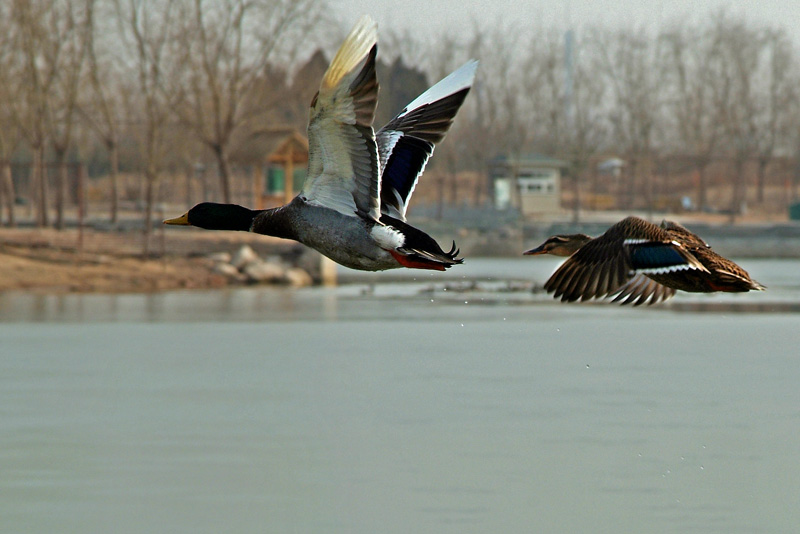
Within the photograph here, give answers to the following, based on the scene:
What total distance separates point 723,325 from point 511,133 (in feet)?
164

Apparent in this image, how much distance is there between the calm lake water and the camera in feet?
46.0

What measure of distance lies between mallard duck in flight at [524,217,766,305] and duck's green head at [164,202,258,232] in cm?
201

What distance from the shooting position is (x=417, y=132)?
28.3 feet

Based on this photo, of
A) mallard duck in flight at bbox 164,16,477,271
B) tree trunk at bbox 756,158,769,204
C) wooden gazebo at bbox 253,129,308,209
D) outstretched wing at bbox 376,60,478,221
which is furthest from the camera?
tree trunk at bbox 756,158,769,204

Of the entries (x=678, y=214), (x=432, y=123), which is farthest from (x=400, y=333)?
(x=678, y=214)

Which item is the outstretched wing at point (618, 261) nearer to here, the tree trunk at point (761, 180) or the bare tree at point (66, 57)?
the bare tree at point (66, 57)

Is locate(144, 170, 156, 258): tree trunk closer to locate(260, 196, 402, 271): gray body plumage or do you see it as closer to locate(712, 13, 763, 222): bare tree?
locate(260, 196, 402, 271): gray body plumage

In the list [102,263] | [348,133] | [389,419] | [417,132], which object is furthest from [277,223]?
[102,263]

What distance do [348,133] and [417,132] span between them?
171 cm

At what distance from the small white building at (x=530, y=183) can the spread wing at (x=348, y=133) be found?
2505 inches

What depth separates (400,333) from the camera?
83.5 ft

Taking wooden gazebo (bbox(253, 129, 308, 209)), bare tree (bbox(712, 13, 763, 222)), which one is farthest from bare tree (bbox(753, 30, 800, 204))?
wooden gazebo (bbox(253, 129, 308, 209))

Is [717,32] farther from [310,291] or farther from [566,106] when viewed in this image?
[310,291]

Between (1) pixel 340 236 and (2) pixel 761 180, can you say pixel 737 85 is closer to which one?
(2) pixel 761 180
